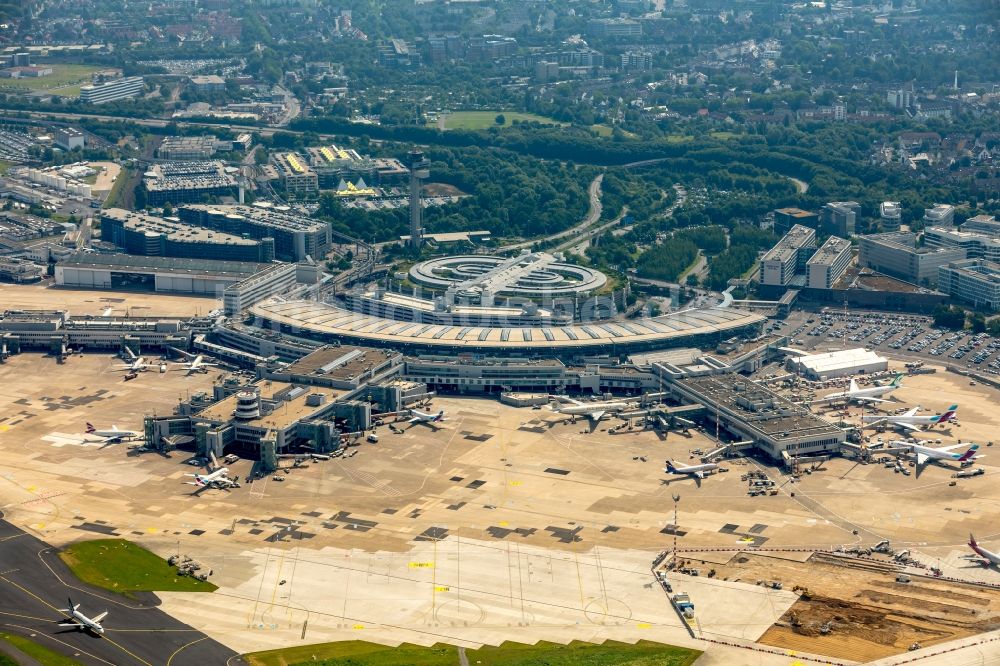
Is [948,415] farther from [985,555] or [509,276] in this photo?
[509,276]

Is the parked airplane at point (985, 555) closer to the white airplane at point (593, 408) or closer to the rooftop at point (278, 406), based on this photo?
the white airplane at point (593, 408)

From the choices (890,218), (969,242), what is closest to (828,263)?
(969,242)

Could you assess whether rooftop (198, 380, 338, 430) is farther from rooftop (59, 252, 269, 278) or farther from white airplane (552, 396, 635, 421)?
rooftop (59, 252, 269, 278)

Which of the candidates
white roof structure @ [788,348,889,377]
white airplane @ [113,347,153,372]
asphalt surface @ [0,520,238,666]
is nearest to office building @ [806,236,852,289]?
white roof structure @ [788,348,889,377]

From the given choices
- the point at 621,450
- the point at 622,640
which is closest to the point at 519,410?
the point at 621,450

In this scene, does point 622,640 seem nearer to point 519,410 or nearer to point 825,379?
point 519,410

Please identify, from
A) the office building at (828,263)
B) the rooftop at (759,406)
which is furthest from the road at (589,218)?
the rooftop at (759,406)
